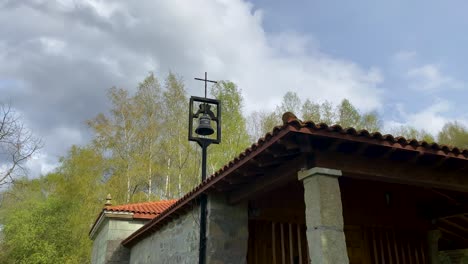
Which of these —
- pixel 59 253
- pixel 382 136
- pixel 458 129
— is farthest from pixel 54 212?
pixel 458 129

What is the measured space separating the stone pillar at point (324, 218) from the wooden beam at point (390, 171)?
0.46 ft

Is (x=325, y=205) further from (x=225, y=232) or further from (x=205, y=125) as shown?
(x=205, y=125)

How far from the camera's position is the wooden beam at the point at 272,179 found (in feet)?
13.2

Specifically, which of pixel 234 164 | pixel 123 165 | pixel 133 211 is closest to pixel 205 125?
pixel 234 164

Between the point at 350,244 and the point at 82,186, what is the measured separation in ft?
47.5

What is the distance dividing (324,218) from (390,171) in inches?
40.9

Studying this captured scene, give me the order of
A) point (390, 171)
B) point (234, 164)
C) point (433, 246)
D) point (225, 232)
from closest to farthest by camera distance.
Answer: point (390, 171) → point (234, 164) → point (225, 232) → point (433, 246)

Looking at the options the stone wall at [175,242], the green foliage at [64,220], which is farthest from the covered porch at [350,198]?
the green foliage at [64,220]

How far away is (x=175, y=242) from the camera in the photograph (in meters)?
6.83

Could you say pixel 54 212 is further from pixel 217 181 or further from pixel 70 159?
pixel 217 181

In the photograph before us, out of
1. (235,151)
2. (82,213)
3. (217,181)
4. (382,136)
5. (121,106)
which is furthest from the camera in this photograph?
(121,106)

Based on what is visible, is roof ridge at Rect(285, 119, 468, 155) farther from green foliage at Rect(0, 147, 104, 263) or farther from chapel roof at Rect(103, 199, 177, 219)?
green foliage at Rect(0, 147, 104, 263)

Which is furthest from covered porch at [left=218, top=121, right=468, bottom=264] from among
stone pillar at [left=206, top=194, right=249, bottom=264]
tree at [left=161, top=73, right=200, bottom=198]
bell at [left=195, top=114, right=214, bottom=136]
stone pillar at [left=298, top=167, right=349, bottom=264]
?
tree at [left=161, top=73, right=200, bottom=198]

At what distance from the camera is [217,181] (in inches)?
191
